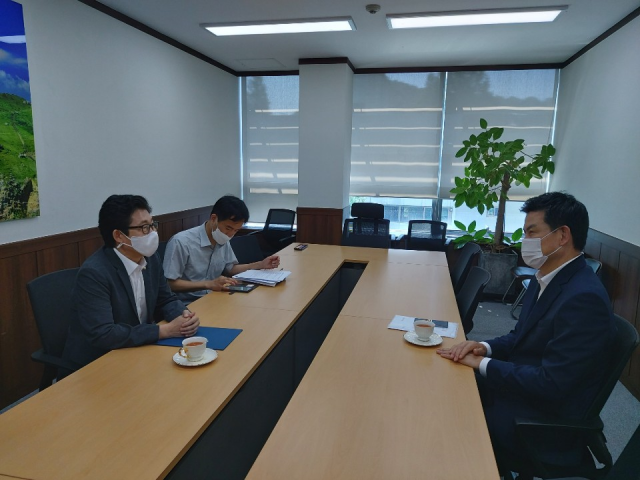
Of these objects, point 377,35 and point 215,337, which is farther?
point 377,35

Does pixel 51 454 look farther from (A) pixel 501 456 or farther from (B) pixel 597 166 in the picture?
(B) pixel 597 166

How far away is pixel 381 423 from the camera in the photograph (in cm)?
128

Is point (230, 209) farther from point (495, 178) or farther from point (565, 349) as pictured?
point (495, 178)

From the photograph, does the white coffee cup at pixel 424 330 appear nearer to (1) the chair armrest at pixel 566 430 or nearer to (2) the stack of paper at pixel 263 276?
(1) the chair armrest at pixel 566 430

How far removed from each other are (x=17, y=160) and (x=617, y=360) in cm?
342

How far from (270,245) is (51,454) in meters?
4.48

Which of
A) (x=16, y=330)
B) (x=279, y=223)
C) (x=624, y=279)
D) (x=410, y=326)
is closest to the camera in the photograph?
(x=410, y=326)

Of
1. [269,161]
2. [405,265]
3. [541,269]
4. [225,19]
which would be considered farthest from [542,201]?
[269,161]

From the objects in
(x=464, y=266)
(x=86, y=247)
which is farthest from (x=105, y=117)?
(x=464, y=266)

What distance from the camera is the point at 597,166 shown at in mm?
4059

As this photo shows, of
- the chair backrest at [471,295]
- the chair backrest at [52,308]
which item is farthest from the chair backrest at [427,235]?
the chair backrest at [52,308]

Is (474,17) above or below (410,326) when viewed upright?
above

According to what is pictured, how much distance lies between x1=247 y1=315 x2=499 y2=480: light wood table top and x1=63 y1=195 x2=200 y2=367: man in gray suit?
28.7 inches

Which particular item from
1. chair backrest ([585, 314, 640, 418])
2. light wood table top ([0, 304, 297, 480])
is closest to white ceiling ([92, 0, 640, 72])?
chair backrest ([585, 314, 640, 418])
